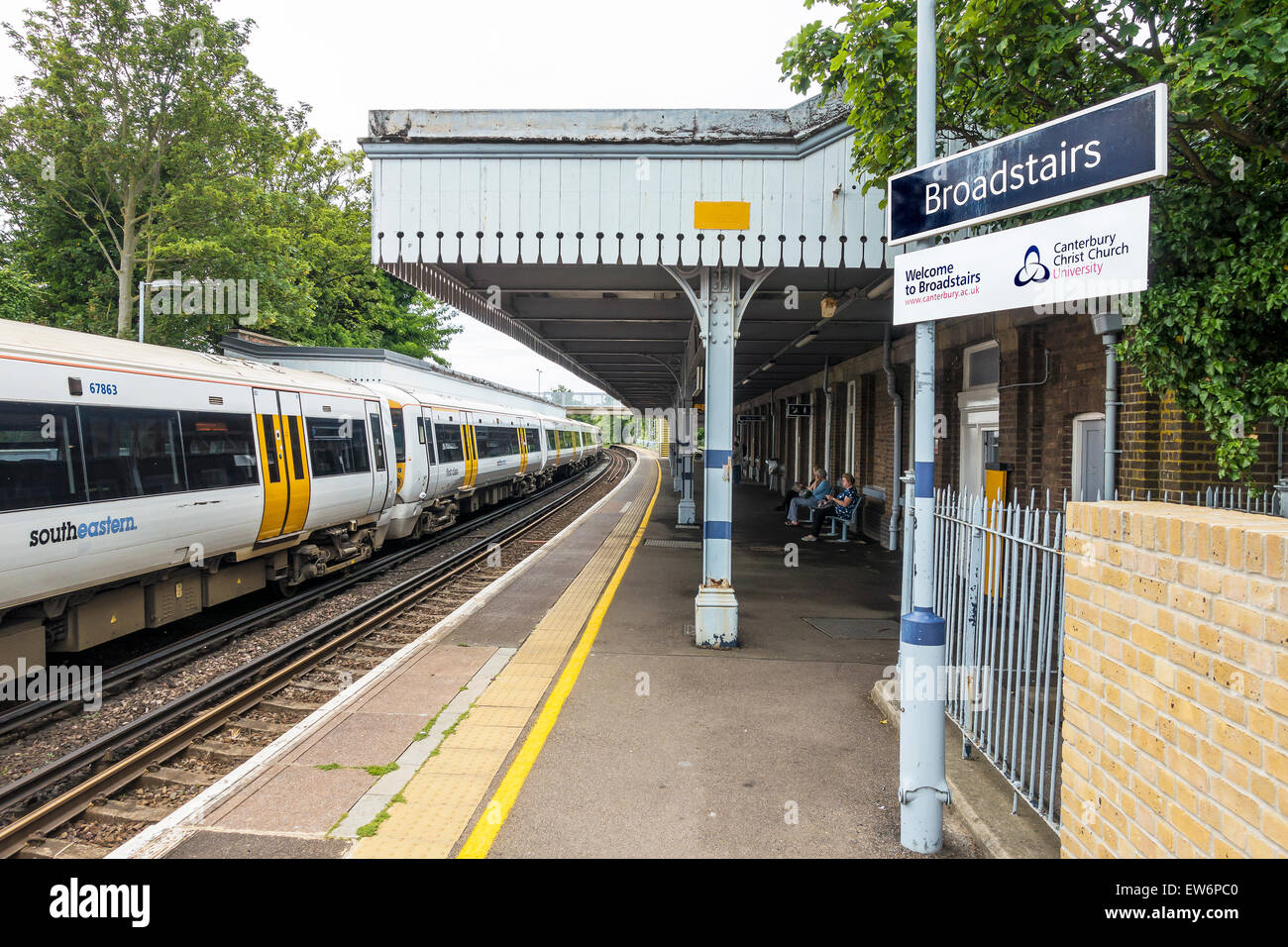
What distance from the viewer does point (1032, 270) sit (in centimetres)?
325

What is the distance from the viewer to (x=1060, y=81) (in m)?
5.03

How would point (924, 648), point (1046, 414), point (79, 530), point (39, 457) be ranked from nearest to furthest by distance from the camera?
point (924, 648)
point (39, 457)
point (79, 530)
point (1046, 414)

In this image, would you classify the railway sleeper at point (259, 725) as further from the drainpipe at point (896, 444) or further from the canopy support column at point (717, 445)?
the drainpipe at point (896, 444)

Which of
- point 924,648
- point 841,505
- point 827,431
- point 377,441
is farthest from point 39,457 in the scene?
point 827,431

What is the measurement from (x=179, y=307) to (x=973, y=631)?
79.8 ft

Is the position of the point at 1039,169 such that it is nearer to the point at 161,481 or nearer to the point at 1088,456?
the point at 1088,456

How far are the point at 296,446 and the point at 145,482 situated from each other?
2798 mm

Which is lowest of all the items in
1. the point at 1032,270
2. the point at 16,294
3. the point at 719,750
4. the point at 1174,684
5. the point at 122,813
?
the point at 122,813

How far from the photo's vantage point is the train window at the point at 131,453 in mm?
6320

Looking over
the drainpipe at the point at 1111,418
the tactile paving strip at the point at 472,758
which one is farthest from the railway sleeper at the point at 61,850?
the drainpipe at the point at 1111,418

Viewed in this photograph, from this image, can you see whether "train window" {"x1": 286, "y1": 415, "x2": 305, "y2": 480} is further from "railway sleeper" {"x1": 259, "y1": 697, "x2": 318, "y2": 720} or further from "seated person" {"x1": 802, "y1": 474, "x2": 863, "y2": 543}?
"seated person" {"x1": 802, "y1": 474, "x2": 863, "y2": 543}

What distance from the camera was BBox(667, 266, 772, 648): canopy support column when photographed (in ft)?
24.8

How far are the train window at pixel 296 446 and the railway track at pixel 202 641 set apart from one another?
1.60m
